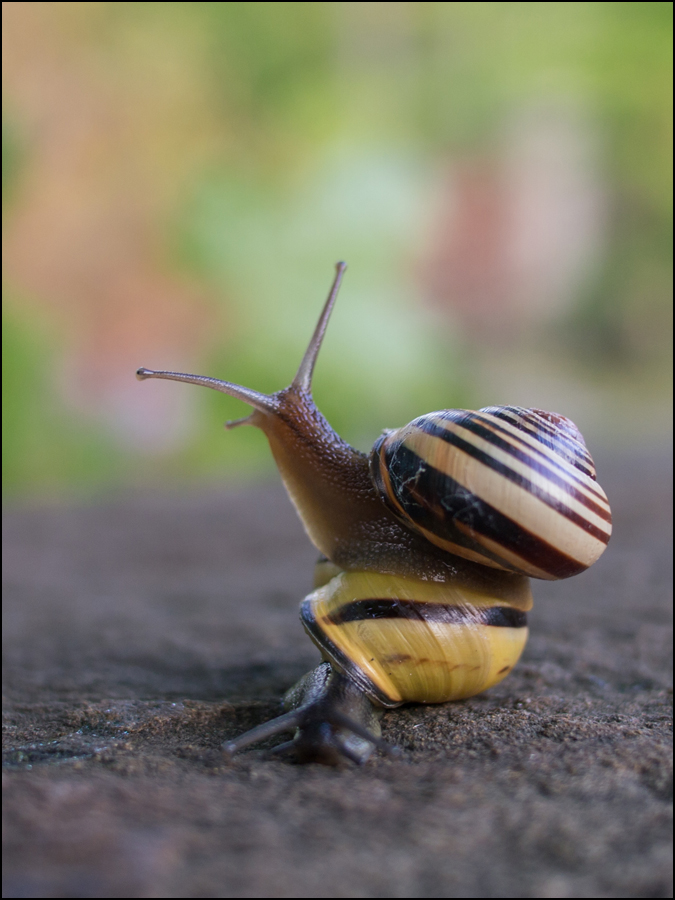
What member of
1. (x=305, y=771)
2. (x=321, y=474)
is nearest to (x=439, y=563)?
(x=321, y=474)

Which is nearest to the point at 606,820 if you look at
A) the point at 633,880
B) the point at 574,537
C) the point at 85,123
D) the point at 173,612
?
the point at 633,880

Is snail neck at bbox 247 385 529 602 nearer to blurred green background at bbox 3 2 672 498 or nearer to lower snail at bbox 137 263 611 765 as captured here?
lower snail at bbox 137 263 611 765

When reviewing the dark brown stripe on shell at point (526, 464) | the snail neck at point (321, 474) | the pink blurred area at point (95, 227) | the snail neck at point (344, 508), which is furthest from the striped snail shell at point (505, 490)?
the pink blurred area at point (95, 227)

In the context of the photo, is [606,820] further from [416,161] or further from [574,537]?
[416,161]

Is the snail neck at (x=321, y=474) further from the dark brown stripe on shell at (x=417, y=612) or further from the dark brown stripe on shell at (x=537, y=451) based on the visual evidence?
the dark brown stripe on shell at (x=537, y=451)

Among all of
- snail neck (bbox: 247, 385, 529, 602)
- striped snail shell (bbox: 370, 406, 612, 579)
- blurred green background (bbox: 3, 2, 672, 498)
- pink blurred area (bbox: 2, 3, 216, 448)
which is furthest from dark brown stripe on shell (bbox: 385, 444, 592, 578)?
pink blurred area (bbox: 2, 3, 216, 448)

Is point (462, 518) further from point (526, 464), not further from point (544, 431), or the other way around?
point (544, 431)
